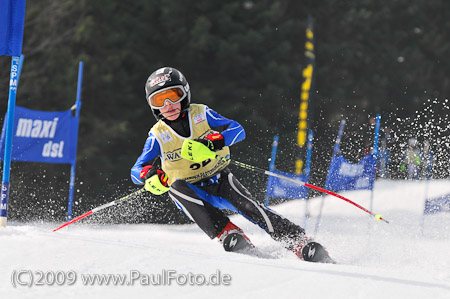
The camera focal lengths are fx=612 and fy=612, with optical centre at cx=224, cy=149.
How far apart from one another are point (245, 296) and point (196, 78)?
15.4 meters

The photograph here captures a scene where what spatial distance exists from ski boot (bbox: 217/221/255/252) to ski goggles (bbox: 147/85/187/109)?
3.04 ft

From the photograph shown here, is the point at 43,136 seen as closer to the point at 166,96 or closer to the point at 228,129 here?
the point at 166,96

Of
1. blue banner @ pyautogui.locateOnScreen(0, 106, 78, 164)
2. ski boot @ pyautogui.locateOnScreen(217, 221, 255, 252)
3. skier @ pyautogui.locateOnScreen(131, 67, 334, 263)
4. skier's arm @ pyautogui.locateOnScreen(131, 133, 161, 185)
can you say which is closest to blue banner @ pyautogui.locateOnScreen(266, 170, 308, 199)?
blue banner @ pyautogui.locateOnScreen(0, 106, 78, 164)

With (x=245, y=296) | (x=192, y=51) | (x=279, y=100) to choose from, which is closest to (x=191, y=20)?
(x=192, y=51)

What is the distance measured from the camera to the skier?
411cm

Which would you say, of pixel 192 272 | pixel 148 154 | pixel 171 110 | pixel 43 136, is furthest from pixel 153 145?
pixel 43 136

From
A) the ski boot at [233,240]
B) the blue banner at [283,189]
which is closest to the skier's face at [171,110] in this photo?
the ski boot at [233,240]

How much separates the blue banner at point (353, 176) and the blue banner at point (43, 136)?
300cm

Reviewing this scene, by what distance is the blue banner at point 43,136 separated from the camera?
680cm

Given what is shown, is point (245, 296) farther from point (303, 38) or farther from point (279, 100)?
point (303, 38)

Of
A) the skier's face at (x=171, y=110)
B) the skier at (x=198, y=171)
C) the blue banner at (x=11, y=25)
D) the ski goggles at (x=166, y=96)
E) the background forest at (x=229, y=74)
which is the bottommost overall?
the skier at (x=198, y=171)

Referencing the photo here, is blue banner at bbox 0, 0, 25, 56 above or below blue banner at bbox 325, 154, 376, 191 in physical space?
above

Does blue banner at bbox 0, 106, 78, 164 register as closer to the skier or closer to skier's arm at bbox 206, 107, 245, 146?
the skier

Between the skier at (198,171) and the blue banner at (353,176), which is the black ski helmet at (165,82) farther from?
the blue banner at (353,176)
